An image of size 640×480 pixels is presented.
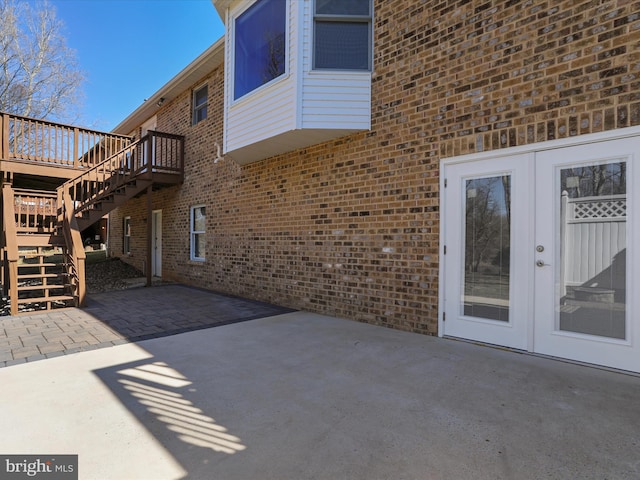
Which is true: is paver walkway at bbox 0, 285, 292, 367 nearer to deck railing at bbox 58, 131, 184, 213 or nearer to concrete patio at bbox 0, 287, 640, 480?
concrete patio at bbox 0, 287, 640, 480

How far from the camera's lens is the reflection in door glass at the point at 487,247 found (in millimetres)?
3920

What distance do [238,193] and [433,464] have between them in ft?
22.3

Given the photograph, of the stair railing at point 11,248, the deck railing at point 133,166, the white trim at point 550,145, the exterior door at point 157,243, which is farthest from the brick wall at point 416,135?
the exterior door at point 157,243

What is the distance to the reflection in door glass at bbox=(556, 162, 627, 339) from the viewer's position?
10.6 ft

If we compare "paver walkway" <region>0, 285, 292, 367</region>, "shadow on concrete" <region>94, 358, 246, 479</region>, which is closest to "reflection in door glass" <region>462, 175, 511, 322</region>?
"shadow on concrete" <region>94, 358, 246, 479</region>

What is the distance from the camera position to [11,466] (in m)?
1.95

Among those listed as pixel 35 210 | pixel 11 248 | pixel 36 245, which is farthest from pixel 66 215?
pixel 35 210

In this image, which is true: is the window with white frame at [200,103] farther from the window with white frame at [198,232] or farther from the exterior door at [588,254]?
the exterior door at [588,254]

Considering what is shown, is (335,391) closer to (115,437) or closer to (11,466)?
(115,437)

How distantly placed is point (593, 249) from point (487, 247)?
975 millimetres

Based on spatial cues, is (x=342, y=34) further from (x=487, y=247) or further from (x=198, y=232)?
(x=198, y=232)

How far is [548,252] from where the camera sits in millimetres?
3596

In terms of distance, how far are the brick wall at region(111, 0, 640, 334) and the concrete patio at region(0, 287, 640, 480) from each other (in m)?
1.53

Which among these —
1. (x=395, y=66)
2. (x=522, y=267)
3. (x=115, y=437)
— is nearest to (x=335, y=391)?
(x=115, y=437)
